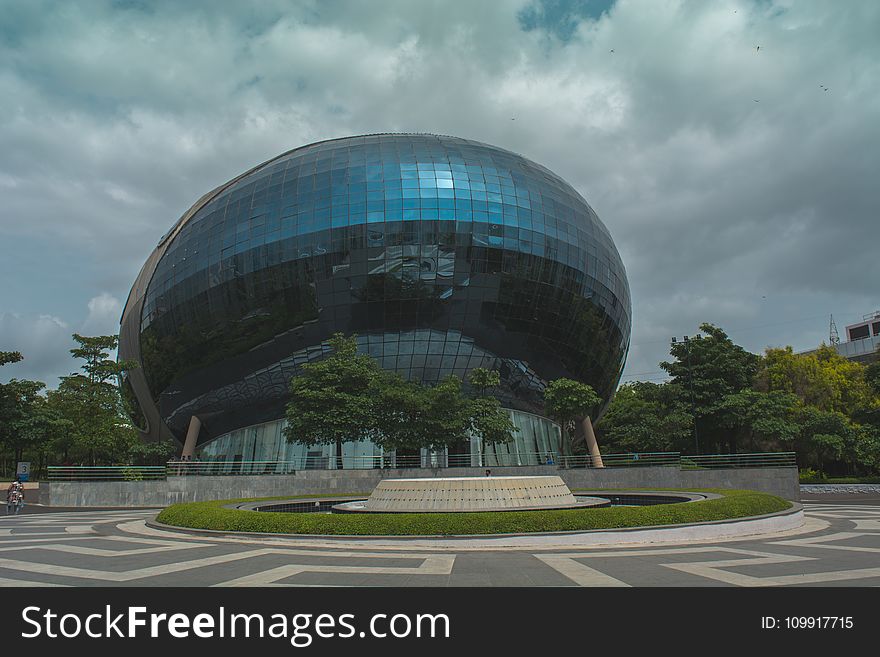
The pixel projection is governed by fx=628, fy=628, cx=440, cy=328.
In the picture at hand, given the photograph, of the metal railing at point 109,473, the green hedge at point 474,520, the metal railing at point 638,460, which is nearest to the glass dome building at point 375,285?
the metal railing at point 638,460

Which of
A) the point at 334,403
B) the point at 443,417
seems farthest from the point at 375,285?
the point at 443,417

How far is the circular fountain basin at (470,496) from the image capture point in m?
20.4

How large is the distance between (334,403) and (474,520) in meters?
22.3

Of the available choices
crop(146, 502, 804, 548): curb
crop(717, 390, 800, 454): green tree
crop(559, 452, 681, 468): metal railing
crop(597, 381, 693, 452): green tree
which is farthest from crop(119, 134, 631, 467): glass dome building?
crop(146, 502, 804, 548): curb

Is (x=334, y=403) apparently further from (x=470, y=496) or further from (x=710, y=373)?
(x=710, y=373)

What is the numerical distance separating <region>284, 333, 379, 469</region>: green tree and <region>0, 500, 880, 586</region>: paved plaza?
18.8 m

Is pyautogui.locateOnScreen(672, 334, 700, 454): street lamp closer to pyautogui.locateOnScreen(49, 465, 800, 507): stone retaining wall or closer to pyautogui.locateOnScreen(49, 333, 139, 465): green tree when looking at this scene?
pyautogui.locateOnScreen(49, 465, 800, 507): stone retaining wall

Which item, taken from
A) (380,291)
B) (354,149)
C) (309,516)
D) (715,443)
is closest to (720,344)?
(715,443)

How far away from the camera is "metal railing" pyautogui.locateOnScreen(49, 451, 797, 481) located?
37.9 metres

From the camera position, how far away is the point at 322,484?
3538 centimetres

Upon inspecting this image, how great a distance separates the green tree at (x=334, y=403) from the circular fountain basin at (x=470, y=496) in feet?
53.9

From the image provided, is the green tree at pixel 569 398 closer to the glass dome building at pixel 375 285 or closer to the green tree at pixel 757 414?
the glass dome building at pixel 375 285
